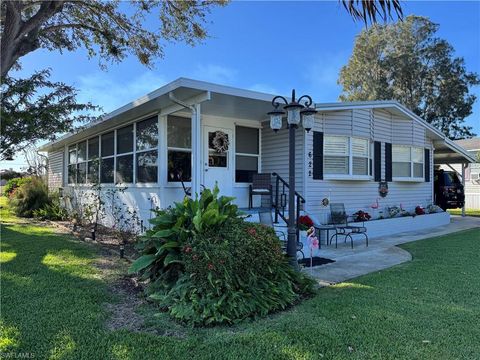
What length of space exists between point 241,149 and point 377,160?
14.1 ft

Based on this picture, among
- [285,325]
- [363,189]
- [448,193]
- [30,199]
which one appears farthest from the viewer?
[448,193]

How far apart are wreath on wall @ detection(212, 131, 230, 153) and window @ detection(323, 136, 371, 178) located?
8.80 feet

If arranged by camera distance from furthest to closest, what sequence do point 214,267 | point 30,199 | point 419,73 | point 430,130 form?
point 419,73, point 30,199, point 430,130, point 214,267

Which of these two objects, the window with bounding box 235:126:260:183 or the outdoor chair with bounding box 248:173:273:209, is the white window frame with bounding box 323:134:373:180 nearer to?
the outdoor chair with bounding box 248:173:273:209

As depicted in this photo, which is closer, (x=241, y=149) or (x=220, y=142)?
(x=220, y=142)

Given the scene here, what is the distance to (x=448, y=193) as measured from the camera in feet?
51.4

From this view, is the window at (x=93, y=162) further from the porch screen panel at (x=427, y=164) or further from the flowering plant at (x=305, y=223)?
the porch screen panel at (x=427, y=164)

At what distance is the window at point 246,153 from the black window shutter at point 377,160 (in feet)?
11.9

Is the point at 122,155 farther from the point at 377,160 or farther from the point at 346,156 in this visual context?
the point at 377,160

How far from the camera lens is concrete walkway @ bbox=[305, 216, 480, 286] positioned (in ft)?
18.7

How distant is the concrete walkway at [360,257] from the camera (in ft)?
18.7

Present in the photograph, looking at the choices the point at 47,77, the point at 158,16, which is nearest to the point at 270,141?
the point at 158,16

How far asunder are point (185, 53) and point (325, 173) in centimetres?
542

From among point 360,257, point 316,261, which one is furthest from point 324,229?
point 316,261
